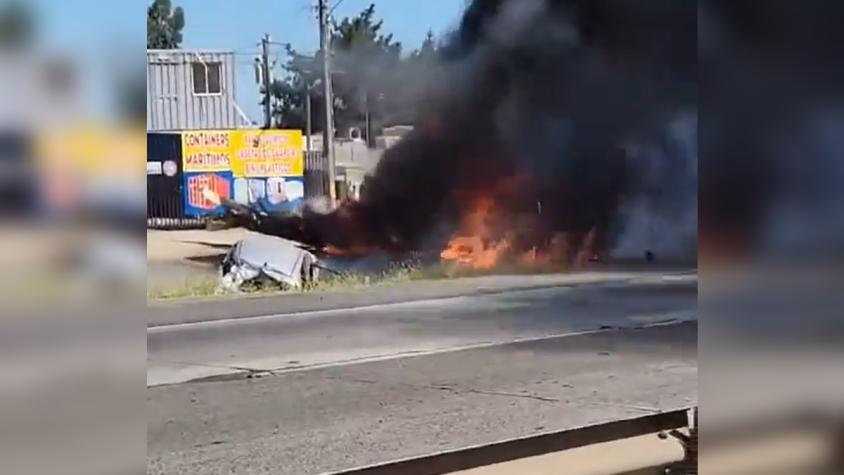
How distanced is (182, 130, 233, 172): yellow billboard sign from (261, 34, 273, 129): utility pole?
7cm

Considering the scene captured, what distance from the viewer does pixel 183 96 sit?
1.65 meters

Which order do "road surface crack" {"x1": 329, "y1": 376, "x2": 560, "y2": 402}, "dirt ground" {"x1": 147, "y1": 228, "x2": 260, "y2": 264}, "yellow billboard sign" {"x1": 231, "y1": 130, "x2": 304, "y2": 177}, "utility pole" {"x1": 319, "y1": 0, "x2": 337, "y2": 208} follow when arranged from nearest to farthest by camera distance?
"dirt ground" {"x1": 147, "y1": 228, "x2": 260, "y2": 264}, "utility pole" {"x1": 319, "y1": 0, "x2": 337, "y2": 208}, "yellow billboard sign" {"x1": 231, "y1": 130, "x2": 304, "y2": 177}, "road surface crack" {"x1": 329, "y1": 376, "x2": 560, "y2": 402}

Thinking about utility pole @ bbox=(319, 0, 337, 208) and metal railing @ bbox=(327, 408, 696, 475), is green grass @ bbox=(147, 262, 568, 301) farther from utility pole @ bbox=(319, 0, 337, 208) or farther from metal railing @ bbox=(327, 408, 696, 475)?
metal railing @ bbox=(327, 408, 696, 475)

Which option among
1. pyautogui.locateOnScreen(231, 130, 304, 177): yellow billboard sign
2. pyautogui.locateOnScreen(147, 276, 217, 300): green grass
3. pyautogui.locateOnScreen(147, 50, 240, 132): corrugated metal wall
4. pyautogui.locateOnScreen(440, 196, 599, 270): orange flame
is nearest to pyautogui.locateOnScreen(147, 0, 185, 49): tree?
pyautogui.locateOnScreen(147, 50, 240, 132): corrugated metal wall

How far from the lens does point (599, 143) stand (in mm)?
2732

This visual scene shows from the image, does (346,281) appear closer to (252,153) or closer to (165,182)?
(252,153)

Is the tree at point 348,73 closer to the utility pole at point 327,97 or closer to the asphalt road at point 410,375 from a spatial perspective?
the utility pole at point 327,97

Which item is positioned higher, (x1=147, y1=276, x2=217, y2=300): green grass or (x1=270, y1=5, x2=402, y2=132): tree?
(x1=270, y1=5, x2=402, y2=132): tree

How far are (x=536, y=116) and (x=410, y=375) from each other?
0.58m

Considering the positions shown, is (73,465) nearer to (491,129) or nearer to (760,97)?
(491,129)

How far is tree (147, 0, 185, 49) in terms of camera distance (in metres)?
1.46

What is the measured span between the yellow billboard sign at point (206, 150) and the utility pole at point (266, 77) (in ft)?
0.23

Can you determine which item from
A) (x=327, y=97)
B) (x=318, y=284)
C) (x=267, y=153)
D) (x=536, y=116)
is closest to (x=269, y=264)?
(x=318, y=284)

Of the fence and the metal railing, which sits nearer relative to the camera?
the fence
